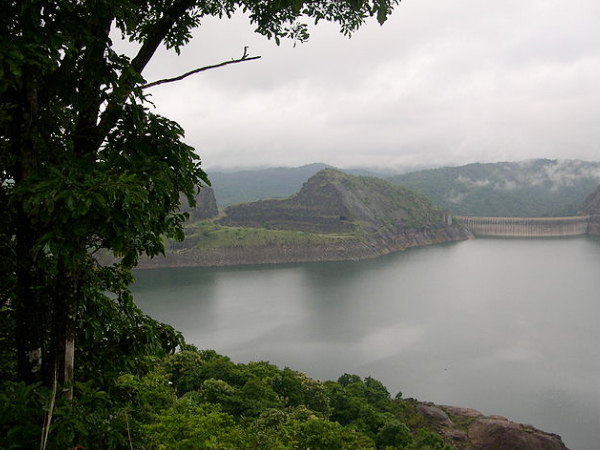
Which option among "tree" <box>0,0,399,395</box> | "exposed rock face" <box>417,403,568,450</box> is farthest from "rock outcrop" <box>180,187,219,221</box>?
"tree" <box>0,0,399,395</box>

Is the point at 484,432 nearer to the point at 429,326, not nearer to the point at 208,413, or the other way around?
the point at 208,413

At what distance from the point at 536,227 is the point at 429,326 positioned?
11177 centimetres

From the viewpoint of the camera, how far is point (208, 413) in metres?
8.38

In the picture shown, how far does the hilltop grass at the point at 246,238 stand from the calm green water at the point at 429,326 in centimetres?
1459

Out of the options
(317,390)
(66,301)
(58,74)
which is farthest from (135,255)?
(317,390)

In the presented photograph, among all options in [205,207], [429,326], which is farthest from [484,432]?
[205,207]

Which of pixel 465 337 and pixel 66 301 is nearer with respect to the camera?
pixel 66 301

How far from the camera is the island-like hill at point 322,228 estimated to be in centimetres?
9669

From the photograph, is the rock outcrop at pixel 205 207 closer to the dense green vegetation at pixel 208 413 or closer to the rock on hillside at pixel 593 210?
the dense green vegetation at pixel 208 413

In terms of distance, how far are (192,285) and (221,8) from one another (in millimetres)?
65827

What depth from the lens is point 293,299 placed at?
193 feet

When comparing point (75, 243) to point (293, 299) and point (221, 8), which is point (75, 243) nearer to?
point (221, 8)

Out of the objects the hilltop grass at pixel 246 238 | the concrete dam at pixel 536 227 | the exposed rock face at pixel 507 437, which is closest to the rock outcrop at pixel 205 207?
the hilltop grass at pixel 246 238

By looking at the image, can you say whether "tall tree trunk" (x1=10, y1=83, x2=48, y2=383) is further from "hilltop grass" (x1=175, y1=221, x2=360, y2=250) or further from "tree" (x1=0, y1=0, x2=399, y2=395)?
"hilltop grass" (x1=175, y1=221, x2=360, y2=250)
